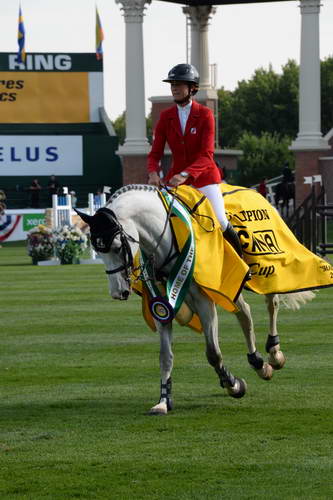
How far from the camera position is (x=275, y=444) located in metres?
8.50

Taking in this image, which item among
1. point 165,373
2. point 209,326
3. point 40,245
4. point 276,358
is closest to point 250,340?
point 276,358

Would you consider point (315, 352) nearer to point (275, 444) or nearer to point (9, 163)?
point (275, 444)

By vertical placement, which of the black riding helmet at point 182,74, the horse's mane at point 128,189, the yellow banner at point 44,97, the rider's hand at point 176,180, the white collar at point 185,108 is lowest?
the horse's mane at point 128,189

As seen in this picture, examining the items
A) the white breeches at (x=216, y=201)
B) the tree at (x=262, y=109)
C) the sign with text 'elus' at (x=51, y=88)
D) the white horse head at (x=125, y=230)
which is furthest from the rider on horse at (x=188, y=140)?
the tree at (x=262, y=109)

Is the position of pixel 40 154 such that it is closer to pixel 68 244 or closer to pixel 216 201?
pixel 68 244

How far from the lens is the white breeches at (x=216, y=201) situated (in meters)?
10.9

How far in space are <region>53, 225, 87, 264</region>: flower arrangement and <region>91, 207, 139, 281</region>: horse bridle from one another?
23164 millimetres

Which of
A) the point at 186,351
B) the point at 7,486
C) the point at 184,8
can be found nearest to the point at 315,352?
the point at 186,351

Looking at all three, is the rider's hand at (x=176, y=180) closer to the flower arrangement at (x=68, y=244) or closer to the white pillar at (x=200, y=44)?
the flower arrangement at (x=68, y=244)

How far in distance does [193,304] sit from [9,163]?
51.9 meters

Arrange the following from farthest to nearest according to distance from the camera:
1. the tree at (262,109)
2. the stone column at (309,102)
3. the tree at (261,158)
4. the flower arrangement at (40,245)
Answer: the tree at (262,109) → the tree at (261,158) → the stone column at (309,102) → the flower arrangement at (40,245)

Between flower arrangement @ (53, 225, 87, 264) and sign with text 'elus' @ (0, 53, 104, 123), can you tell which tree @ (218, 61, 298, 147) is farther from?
flower arrangement @ (53, 225, 87, 264)

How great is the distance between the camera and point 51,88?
68.3m

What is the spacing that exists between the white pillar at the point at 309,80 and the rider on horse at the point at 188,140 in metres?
40.8
